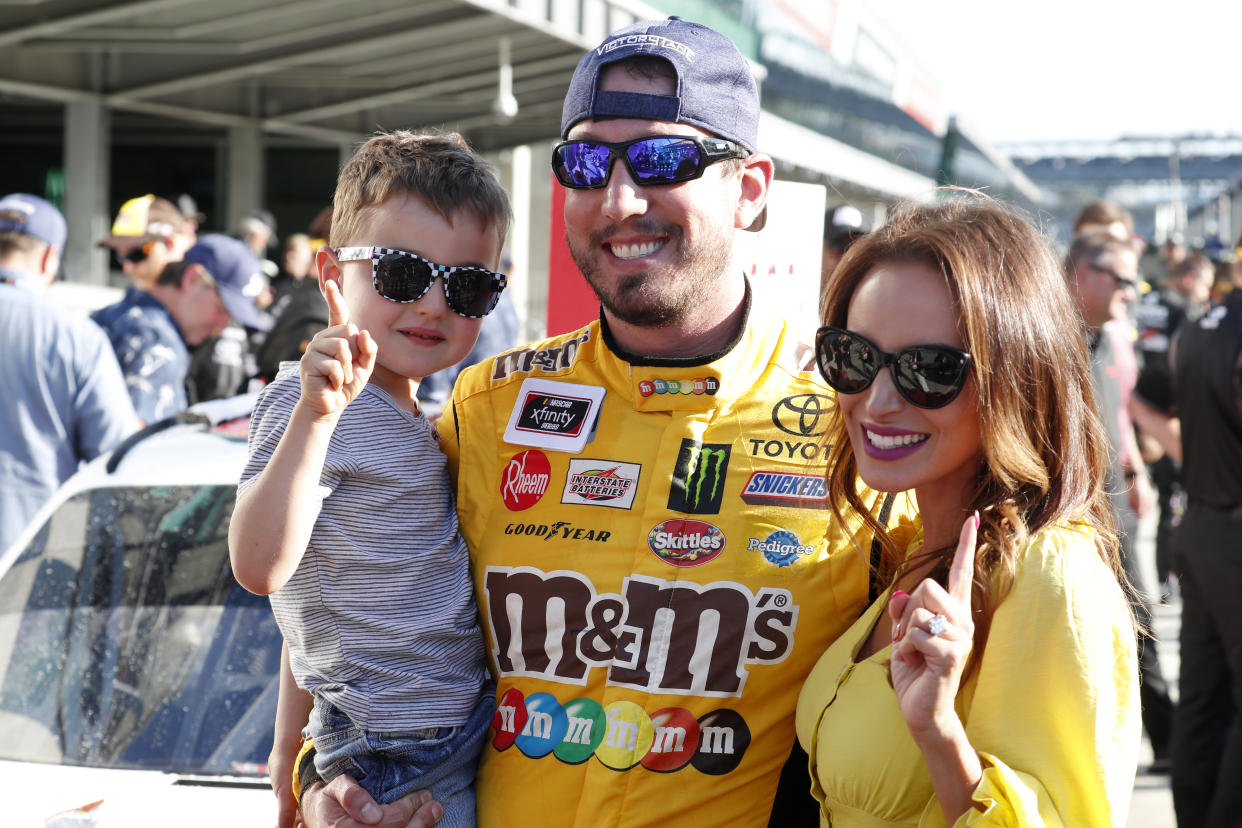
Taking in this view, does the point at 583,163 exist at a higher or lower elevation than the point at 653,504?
higher

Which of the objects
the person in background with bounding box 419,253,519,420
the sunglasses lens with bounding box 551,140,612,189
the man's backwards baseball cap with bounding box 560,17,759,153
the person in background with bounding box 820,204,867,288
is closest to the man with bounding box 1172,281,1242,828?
the person in background with bounding box 820,204,867,288

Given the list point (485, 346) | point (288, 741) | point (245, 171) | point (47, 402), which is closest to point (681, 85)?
point (288, 741)

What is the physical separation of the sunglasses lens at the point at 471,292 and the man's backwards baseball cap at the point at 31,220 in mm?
3465

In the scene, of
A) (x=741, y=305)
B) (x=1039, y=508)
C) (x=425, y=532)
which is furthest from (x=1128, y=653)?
(x=425, y=532)

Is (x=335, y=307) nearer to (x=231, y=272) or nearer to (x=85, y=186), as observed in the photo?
(x=231, y=272)

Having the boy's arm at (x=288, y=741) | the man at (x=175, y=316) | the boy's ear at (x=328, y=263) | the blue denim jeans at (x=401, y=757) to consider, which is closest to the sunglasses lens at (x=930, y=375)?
the blue denim jeans at (x=401, y=757)

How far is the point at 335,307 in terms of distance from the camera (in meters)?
1.80

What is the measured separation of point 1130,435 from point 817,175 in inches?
446

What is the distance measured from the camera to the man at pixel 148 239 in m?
6.71

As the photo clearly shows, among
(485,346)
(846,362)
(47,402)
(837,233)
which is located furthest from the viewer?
(837,233)

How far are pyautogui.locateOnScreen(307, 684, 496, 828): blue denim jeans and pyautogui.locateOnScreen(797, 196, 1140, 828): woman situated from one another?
598 millimetres

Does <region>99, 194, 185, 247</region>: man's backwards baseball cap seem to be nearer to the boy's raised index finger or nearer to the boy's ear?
the boy's ear

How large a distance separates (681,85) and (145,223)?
5.69 metres

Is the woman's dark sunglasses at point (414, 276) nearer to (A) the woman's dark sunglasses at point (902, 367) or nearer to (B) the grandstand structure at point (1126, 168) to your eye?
(A) the woman's dark sunglasses at point (902, 367)
